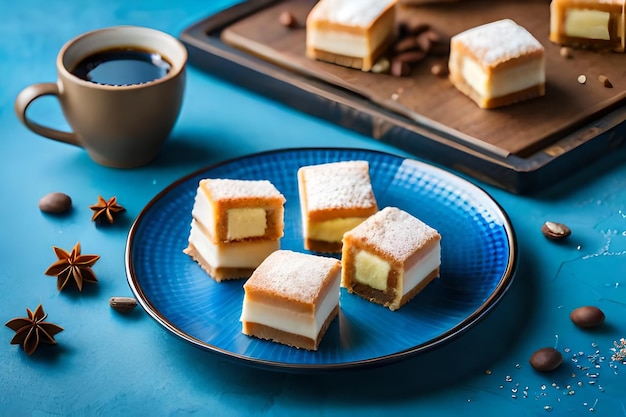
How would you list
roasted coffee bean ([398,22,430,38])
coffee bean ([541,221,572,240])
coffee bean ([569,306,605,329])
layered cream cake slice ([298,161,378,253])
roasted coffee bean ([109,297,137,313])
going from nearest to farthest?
1. coffee bean ([569,306,605,329])
2. roasted coffee bean ([109,297,137,313])
3. layered cream cake slice ([298,161,378,253])
4. coffee bean ([541,221,572,240])
5. roasted coffee bean ([398,22,430,38])

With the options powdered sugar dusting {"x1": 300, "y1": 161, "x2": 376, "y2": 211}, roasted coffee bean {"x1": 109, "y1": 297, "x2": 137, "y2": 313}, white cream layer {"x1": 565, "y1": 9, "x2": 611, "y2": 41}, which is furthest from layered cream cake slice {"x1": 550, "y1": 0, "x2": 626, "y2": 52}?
roasted coffee bean {"x1": 109, "y1": 297, "x2": 137, "y2": 313}

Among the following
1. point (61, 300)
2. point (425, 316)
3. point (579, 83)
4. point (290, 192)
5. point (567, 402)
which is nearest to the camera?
point (567, 402)

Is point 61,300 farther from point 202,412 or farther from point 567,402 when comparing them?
point 567,402

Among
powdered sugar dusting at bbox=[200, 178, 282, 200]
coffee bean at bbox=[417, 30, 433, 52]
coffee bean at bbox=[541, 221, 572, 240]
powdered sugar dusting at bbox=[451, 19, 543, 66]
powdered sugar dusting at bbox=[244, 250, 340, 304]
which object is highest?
powdered sugar dusting at bbox=[200, 178, 282, 200]

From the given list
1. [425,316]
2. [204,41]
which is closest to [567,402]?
[425,316]

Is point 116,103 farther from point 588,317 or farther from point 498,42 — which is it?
point 588,317

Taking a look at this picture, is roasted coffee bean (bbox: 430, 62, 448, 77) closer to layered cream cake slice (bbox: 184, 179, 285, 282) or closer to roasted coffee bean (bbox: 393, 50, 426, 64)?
roasted coffee bean (bbox: 393, 50, 426, 64)
